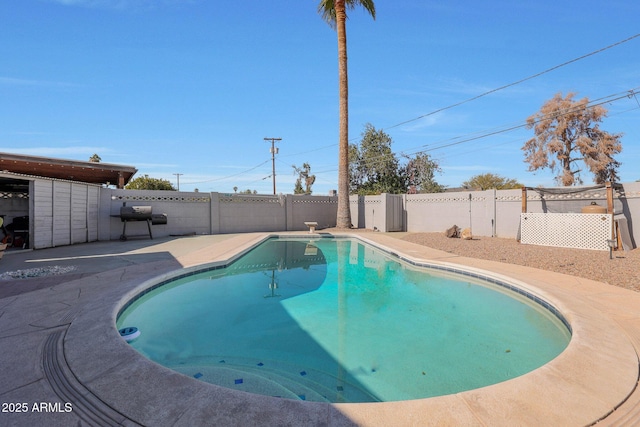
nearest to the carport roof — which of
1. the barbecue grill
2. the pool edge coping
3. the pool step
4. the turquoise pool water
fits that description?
the barbecue grill

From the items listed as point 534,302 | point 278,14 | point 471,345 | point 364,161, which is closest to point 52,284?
point 471,345

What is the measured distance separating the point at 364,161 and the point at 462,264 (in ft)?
67.4

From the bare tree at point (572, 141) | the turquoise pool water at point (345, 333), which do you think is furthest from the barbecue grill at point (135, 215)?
the bare tree at point (572, 141)

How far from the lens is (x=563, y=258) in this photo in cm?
739

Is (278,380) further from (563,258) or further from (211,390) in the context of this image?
(563,258)

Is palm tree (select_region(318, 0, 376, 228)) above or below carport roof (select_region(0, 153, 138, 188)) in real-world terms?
above

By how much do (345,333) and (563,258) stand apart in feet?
22.0

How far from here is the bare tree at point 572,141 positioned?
73.1 ft

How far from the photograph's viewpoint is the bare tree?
22.3m

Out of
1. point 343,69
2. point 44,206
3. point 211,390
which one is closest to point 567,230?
point 211,390

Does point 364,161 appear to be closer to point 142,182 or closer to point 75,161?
point 75,161

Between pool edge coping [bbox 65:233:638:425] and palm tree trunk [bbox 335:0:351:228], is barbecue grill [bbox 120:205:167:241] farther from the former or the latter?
pool edge coping [bbox 65:233:638:425]

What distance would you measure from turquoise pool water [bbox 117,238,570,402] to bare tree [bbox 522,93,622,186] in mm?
23038

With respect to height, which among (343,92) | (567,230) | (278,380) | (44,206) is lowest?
(278,380)
